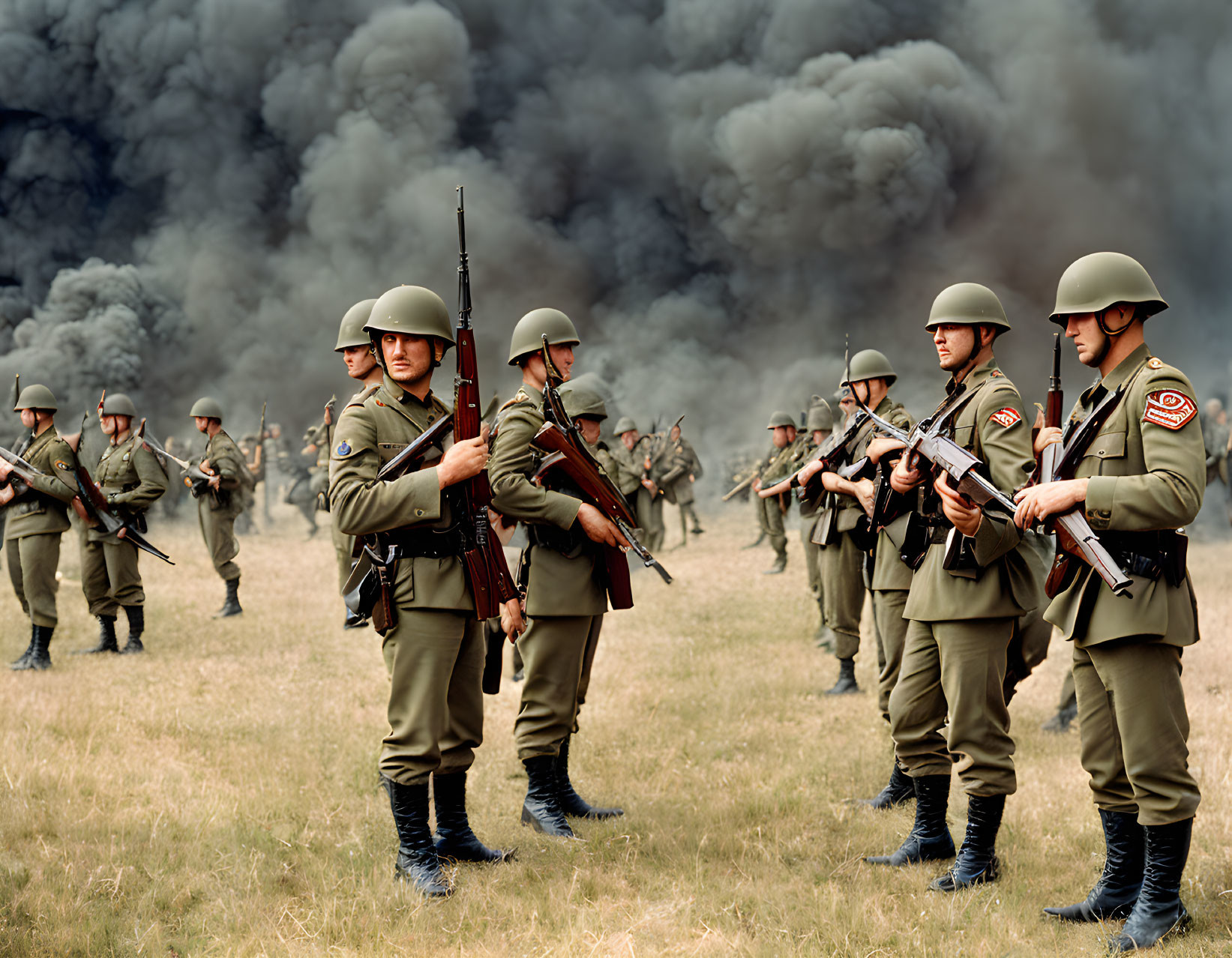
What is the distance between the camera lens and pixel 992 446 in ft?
12.2

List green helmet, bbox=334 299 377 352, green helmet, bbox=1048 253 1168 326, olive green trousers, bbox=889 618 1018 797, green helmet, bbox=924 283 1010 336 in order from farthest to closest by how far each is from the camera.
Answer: green helmet, bbox=334 299 377 352
green helmet, bbox=924 283 1010 336
olive green trousers, bbox=889 618 1018 797
green helmet, bbox=1048 253 1168 326

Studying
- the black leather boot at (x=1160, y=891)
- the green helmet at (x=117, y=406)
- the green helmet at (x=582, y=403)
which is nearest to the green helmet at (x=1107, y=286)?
the black leather boot at (x=1160, y=891)

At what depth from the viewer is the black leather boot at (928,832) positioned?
4.05m

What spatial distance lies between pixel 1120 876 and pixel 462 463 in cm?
298

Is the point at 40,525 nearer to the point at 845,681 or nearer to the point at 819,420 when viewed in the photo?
the point at 845,681

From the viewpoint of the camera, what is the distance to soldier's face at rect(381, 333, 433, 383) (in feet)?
12.5

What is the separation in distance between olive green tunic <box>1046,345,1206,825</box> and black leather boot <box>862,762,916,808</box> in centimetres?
169

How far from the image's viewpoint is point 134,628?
924 centimetres

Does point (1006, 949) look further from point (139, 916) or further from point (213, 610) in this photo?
point (213, 610)

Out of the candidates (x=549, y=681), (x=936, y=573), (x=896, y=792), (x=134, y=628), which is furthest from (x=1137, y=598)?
(x=134, y=628)

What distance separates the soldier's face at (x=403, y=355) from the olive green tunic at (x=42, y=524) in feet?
19.0

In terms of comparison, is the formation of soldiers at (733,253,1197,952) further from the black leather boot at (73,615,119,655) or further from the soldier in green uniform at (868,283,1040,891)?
the black leather boot at (73,615,119,655)

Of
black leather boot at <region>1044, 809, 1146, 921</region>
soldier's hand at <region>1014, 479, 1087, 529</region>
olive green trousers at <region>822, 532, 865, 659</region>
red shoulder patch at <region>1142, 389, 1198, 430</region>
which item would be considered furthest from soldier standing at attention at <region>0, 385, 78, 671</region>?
red shoulder patch at <region>1142, 389, 1198, 430</region>

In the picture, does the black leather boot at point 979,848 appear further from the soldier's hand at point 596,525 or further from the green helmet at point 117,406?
the green helmet at point 117,406
